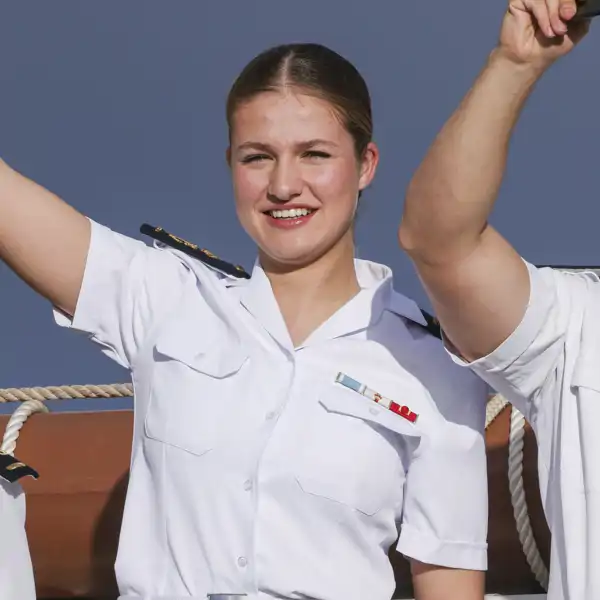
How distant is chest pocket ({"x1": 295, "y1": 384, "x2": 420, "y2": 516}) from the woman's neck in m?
0.11

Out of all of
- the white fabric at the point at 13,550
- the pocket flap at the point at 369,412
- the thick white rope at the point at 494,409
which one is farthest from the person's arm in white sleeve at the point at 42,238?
the thick white rope at the point at 494,409

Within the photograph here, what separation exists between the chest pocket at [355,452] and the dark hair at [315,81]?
0.33 metres

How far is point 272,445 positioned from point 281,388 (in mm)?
78

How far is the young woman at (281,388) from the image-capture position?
153cm

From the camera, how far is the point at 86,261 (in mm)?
1553

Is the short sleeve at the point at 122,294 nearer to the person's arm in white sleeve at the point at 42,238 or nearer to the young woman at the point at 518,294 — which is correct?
the person's arm in white sleeve at the point at 42,238

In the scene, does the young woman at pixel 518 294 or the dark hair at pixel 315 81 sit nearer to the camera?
the young woman at pixel 518 294

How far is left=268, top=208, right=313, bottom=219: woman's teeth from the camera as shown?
1591 millimetres

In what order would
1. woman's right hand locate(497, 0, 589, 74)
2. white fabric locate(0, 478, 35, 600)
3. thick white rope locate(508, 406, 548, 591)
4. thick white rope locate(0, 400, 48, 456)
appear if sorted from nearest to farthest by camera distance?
1. woman's right hand locate(497, 0, 589, 74)
2. white fabric locate(0, 478, 35, 600)
3. thick white rope locate(508, 406, 548, 591)
4. thick white rope locate(0, 400, 48, 456)

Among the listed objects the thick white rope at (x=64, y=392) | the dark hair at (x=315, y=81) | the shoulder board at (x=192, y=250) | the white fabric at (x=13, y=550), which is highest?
the dark hair at (x=315, y=81)

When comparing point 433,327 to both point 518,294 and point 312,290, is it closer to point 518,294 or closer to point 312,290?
point 312,290

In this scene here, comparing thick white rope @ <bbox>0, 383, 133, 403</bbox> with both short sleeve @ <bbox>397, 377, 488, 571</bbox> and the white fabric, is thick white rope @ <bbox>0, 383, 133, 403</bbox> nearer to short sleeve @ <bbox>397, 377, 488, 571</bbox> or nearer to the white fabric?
the white fabric

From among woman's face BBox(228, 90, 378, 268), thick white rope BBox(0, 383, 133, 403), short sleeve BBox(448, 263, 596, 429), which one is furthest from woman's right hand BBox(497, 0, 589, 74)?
thick white rope BBox(0, 383, 133, 403)

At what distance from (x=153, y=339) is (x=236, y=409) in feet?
0.46
